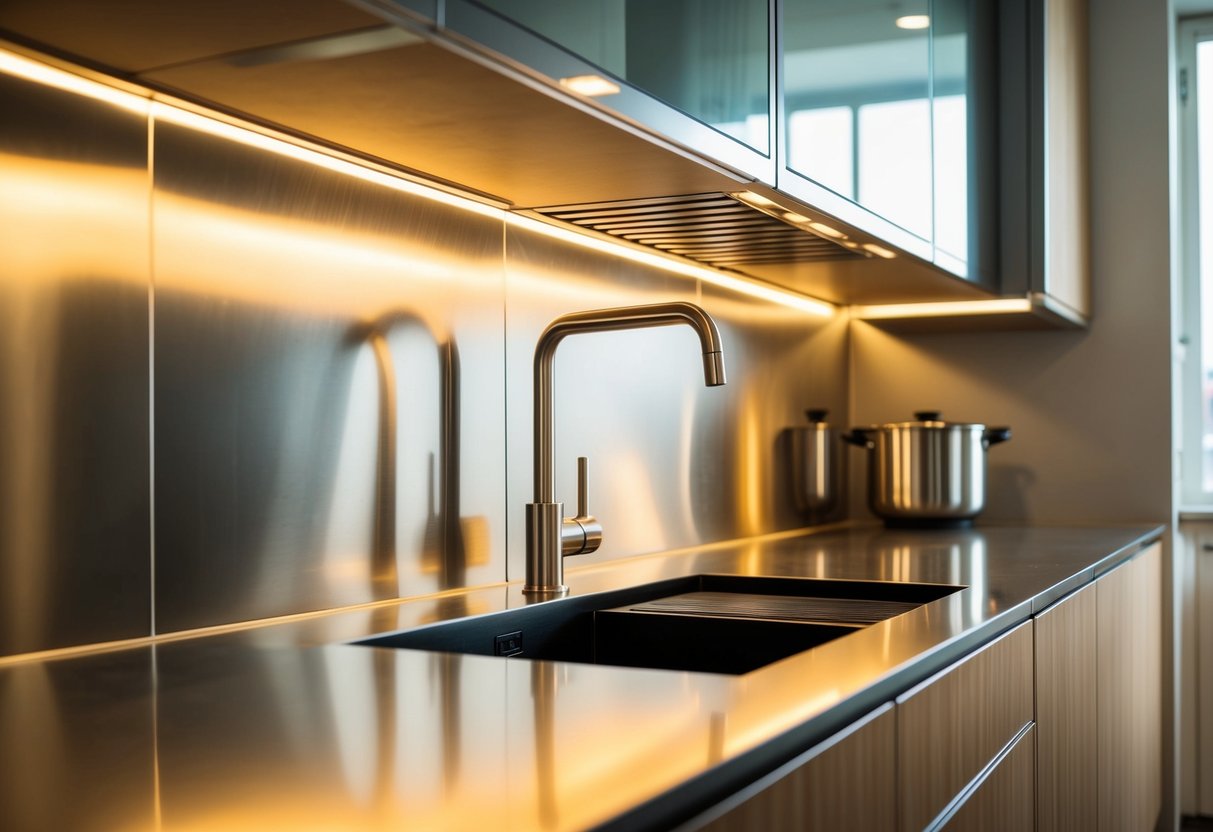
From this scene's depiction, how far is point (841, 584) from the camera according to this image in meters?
1.76

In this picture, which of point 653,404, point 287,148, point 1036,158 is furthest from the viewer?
point 1036,158

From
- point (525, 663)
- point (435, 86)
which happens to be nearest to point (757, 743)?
point (525, 663)

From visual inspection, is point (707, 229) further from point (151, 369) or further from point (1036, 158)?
point (1036, 158)

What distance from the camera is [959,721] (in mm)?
1229

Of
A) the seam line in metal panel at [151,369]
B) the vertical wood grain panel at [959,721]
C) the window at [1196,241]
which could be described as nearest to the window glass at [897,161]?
the vertical wood grain panel at [959,721]

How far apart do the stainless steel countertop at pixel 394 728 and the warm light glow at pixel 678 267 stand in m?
0.73

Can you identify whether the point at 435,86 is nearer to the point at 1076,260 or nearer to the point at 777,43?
the point at 777,43

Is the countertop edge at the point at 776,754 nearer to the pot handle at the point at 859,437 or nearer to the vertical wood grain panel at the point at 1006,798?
the vertical wood grain panel at the point at 1006,798

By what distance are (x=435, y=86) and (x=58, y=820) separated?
28.9 inches

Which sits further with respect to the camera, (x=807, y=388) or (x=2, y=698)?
(x=807, y=388)

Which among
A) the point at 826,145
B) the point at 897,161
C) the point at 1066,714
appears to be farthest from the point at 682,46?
the point at 1066,714

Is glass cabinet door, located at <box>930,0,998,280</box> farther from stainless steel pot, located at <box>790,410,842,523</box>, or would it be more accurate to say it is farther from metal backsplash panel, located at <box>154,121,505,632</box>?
metal backsplash panel, located at <box>154,121,505,632</box>

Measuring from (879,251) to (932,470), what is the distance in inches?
31.3

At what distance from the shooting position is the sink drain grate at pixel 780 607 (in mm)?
1548
